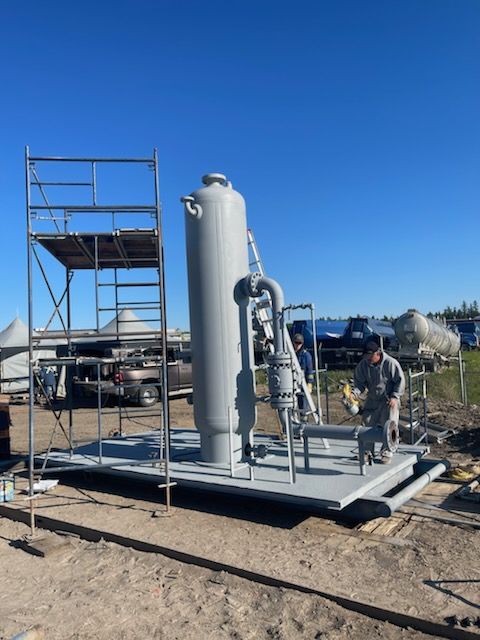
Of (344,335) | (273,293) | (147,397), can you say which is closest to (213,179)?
(273,293)

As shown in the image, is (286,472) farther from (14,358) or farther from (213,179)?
(14,358)

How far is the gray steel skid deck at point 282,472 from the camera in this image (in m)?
5.64

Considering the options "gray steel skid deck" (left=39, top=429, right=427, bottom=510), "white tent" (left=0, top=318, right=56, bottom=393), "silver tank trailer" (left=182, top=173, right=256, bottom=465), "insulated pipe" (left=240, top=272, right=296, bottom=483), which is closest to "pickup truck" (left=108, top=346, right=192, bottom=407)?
"white tent" (left=0, top=318, right=56, bottom=393)

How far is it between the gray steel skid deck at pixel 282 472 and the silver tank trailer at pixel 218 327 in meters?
0.55

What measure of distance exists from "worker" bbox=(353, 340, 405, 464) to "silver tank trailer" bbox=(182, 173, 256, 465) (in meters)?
1.48

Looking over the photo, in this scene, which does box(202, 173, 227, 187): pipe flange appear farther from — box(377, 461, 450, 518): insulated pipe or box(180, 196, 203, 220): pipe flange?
box(377, 461, 450, 518): insulated pipe

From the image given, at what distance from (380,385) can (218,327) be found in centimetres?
219

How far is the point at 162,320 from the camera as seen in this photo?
21.7 feet

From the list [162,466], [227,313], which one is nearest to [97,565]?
[162,466]

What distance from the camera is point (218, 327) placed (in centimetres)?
714

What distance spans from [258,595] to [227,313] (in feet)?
12.0

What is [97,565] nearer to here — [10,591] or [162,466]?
[10,591]

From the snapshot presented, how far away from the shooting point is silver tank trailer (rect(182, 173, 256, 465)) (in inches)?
280

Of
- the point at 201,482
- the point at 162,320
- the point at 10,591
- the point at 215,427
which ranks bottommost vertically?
the point at 10,591
